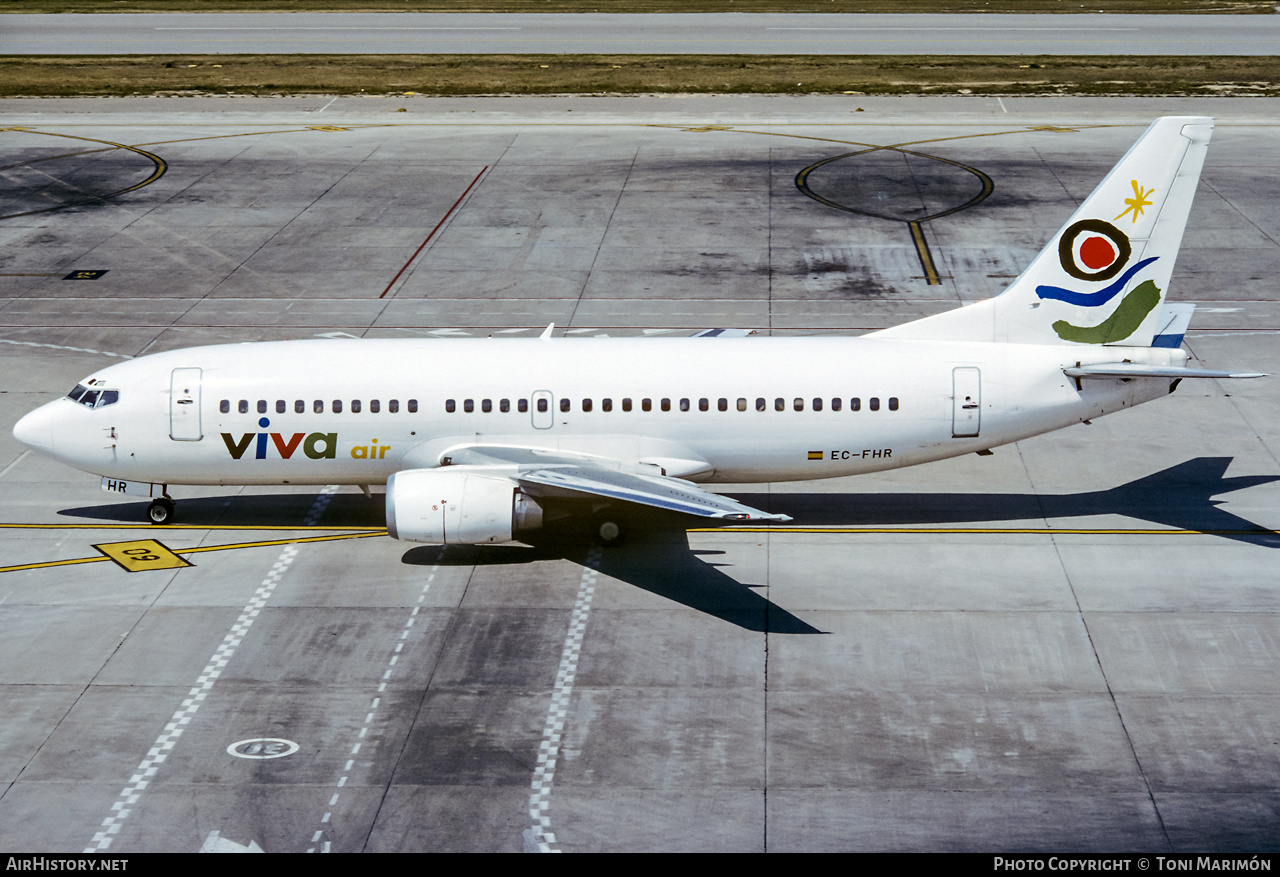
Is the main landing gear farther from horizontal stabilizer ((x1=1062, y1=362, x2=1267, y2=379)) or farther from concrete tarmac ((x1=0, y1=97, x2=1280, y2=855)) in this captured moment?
horizontal stabilizer ((x1=1062, y1=362, x2=1267, y2=379))

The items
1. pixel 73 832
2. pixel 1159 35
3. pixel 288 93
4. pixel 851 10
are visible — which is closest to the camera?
pixel 73 832

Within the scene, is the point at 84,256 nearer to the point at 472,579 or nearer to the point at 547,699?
the point at 472,579

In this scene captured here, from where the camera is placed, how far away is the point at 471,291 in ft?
160

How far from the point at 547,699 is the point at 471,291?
86.1 feet

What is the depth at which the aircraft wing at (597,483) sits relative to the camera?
27625 millimetres

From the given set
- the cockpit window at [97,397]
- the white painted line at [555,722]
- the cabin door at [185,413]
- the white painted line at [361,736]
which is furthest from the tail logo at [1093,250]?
the cockpit window at [97,397]

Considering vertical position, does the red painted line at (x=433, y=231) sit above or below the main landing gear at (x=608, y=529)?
above

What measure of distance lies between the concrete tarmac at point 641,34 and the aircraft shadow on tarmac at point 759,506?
59.6 meters

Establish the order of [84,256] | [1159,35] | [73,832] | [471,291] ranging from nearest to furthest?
[73,832] → [471,291] → [84,256] → [1159,35]

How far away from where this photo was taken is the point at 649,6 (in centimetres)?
10838

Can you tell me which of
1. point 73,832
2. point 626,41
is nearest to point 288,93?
point 626,41

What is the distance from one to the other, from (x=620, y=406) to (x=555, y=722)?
9067 millimetres

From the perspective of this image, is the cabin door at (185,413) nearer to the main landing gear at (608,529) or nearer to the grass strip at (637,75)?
the main landing gear at (608,529)

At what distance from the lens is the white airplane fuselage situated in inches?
1222
